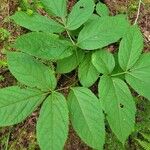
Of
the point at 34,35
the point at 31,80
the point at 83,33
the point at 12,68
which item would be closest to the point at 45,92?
the point at 31,80

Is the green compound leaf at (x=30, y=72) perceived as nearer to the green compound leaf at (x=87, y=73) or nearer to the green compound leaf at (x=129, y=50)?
the green compound leaf at (x=87, y=73)

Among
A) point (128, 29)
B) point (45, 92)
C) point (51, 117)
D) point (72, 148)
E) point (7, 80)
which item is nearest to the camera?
point (51, 117)

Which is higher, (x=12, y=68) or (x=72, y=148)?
(x=12, y=68)

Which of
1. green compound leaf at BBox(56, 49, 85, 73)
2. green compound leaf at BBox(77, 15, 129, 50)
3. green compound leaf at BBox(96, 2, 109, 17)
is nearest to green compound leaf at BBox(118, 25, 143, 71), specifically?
green compound leaf at BBox(77, 15, 129, 50)

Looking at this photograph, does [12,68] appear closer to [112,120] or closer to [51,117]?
[51,117]

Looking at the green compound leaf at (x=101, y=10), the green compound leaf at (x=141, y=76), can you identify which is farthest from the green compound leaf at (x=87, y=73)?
the green compound leaf at (x=101, y=10)

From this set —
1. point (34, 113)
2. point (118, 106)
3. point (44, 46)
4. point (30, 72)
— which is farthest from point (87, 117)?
point (34, 113)

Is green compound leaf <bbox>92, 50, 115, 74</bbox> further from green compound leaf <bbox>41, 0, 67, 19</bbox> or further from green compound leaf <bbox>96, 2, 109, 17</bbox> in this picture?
green compound leaf <bbox>96, 2, 109, 17</bbox>
